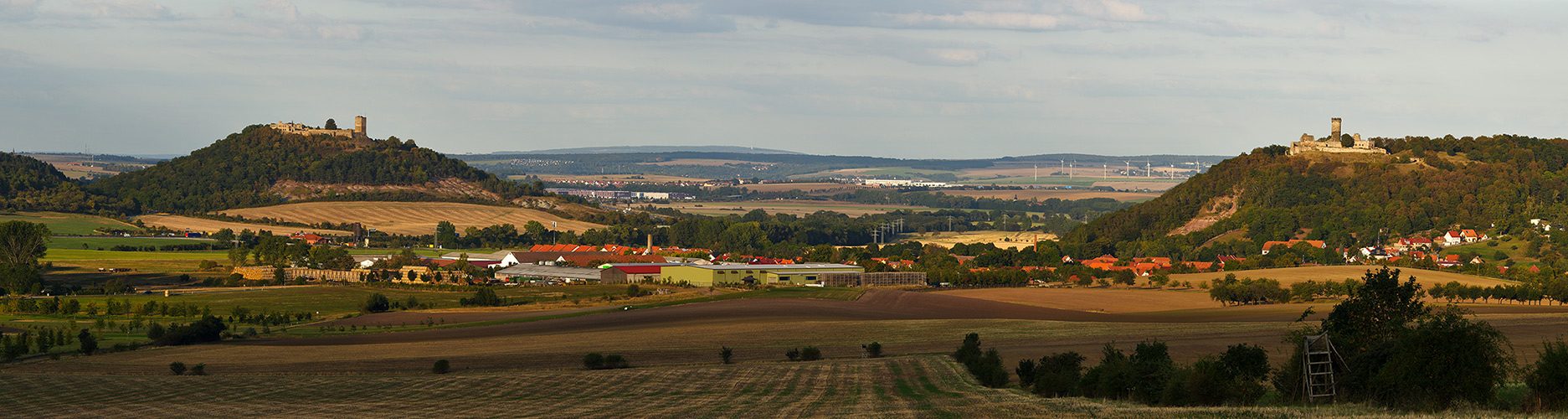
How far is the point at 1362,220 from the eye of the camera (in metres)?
166

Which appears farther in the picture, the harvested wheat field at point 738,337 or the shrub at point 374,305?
the shrub at point 374,305

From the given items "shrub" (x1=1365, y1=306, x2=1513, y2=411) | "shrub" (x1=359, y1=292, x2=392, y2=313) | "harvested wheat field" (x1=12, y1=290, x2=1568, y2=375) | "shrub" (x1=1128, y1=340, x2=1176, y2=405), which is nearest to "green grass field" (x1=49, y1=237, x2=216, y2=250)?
"shrub" (x1=359, y1=292, x2=392, y2=313)

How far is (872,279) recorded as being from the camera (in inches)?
5015

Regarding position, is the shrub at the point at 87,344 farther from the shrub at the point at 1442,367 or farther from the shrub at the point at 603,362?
the shrub at the point at 1442,367

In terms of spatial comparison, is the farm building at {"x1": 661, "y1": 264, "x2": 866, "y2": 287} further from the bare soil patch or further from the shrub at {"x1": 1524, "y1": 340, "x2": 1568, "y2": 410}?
the shrub at {"x1": 1524, "y1": 340, "x2": 1568, "y2": 410}

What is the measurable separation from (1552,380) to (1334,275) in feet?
290

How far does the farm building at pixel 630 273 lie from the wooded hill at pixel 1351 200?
63.7 metres

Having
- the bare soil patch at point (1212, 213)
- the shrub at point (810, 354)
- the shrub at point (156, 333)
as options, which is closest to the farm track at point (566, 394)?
the shrub at point (810, 354)

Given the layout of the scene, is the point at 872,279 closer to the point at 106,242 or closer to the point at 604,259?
the point at 604,259

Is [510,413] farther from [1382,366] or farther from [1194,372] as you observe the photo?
[1382,366]

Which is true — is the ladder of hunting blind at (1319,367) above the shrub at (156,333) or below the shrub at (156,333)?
above

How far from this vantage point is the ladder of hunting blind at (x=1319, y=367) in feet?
104

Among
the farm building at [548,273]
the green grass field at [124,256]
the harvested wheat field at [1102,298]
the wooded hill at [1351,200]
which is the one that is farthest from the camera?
the wooded hill at [1351,200]

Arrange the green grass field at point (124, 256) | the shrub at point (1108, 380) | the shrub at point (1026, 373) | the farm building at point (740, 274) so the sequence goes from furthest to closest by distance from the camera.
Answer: the green grass field at point (124, 256)
the farm building at point (740, 274)
the shrub at point (1026, 373)
the shrub at point (1108, 380)
